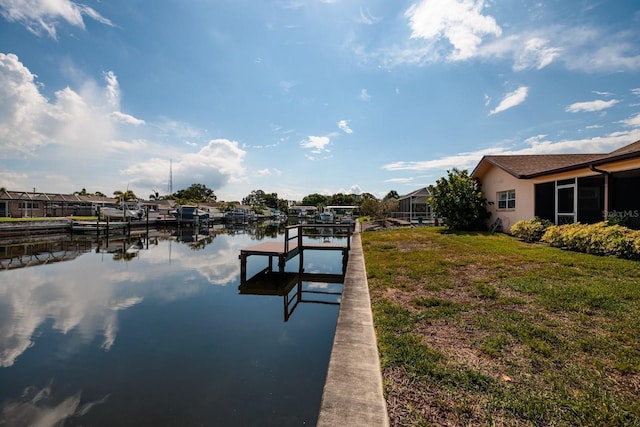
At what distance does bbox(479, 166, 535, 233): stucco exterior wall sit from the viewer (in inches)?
531

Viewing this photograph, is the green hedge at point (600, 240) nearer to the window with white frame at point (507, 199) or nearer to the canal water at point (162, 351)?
the window with white frame at point (507, 199)

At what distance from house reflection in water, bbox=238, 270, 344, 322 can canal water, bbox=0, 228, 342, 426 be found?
2.8 inches

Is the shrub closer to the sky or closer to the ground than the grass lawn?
closer to the sky

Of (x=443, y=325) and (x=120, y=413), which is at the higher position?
(x=443, y=325)

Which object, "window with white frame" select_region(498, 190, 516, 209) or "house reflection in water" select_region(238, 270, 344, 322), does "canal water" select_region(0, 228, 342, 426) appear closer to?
"house reflection in water" select_region(238, 270, 344, 322)

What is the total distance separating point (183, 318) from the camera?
20.8 feet

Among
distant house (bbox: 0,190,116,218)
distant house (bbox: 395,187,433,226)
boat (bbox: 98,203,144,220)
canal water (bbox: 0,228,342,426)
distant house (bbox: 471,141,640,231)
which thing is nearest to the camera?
canal water (bbox: 0,228,342,426)

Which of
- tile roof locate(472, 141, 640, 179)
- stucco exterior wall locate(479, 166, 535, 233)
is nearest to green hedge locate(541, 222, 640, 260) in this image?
stucco exterior wall locate(479, 166, 535, 233)

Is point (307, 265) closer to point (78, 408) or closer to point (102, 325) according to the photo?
point (102, 325)

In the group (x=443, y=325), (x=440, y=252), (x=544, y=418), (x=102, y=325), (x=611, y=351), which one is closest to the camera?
(x=544, y=418)

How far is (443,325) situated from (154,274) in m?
10.0

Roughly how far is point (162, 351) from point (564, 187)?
14.3 m

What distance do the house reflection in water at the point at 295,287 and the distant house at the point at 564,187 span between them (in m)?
9.05

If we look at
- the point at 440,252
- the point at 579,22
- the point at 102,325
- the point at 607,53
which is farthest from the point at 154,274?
the point at 607,53
